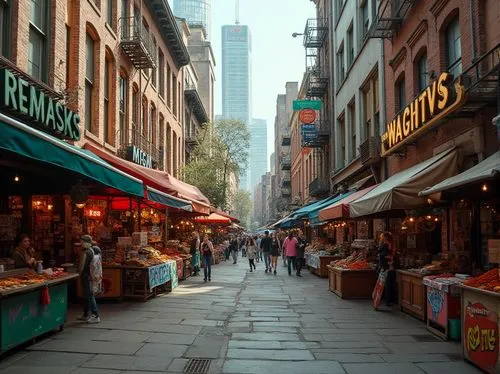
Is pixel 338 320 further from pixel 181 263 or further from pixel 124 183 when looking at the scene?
pixel 181 263

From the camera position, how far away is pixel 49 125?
12.3m

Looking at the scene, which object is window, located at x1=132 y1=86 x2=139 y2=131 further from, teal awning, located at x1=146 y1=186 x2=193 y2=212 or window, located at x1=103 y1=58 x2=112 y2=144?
teal awning, located at x1=146 y1=186 x2=193 y2=212

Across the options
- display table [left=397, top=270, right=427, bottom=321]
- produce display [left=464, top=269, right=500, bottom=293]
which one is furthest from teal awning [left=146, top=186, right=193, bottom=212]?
produce display [left=464, top=269, right=500, bottom=293]

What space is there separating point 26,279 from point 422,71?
11892mm

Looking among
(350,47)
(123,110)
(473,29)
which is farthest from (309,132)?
(473,29)

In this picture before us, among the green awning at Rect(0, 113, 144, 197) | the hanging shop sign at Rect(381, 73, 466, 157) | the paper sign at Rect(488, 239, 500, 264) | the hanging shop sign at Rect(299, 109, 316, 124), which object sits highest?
the hanging shop sign at Rect(299, 109, 316, 124)

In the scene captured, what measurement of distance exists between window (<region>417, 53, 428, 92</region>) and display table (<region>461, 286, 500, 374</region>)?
9.20 meters

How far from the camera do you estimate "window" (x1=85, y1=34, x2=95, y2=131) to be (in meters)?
17.4

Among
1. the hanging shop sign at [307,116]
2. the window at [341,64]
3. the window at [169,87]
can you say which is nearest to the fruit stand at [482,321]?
the window at [341,64]

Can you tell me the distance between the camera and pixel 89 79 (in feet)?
57.3

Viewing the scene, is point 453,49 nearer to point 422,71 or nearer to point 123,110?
point 422,71

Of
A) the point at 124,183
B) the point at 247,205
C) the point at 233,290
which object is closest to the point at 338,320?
the point at 124,183

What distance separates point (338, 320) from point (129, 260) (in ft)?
17.7

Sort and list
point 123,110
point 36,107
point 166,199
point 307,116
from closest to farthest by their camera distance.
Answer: point 36,107
point 166,199
point 123,110
point 307,116
